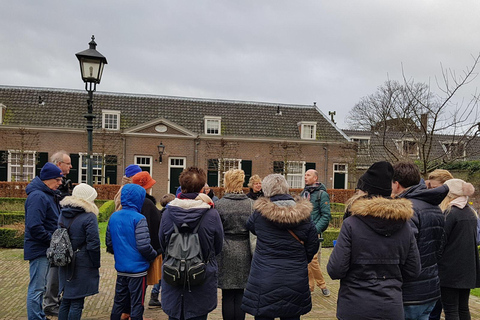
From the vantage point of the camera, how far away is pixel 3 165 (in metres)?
19.3

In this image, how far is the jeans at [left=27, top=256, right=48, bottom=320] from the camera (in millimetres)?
3635

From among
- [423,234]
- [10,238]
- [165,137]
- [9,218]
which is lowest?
[10,238]

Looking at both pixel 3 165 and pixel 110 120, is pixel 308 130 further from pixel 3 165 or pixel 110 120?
pixel 3 165

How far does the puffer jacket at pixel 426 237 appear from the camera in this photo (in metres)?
2.75

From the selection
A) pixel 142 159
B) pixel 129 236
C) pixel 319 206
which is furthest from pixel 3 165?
pixel 319 206

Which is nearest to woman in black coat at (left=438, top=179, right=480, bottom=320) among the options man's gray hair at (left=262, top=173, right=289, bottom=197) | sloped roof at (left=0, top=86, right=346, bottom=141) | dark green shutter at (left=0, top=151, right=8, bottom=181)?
man's gray hair at (left=262, top=173, right=289, bottom=197)

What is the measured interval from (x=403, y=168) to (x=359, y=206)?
894mm

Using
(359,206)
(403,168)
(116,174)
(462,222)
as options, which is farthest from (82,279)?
(116,174)

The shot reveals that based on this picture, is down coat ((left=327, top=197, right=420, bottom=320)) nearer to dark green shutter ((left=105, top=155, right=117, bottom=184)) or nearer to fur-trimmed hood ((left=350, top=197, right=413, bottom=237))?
fur-trimmed hood ((left=350, top=197, right=413, bottom=237))

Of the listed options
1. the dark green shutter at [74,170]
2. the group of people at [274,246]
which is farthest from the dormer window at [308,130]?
the group of people at [274,246]

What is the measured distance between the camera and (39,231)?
361 centimetres

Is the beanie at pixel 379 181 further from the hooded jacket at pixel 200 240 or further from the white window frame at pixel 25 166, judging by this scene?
the white window frame at pixel 25 166

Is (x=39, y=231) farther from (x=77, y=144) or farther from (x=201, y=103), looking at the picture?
(x=201, y=103)

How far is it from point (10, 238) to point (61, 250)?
5.56 m
